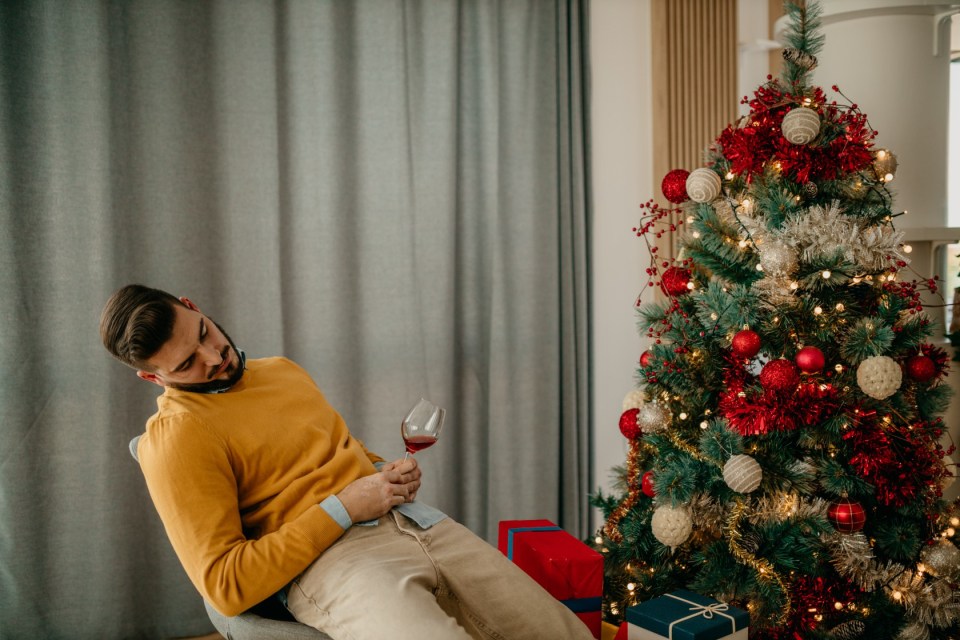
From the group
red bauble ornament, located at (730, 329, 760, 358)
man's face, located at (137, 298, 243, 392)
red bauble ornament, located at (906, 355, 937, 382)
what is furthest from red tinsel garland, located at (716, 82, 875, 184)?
man's face, located at (137, 298, 243, 392)

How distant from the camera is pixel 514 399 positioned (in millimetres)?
2971

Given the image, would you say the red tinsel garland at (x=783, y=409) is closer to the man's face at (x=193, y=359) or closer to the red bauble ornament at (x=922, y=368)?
the red bauble ornament at (x=922, y=368)

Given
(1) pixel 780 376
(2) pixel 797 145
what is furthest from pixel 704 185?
(1) pixel 780 376

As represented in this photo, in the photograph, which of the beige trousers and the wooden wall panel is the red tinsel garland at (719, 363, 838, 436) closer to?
the beige trousers

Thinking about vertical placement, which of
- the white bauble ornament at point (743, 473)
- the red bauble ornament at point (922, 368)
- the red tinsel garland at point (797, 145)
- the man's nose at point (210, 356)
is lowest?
the white bauble ornament at point (743, 473)

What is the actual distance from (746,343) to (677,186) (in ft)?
1.71

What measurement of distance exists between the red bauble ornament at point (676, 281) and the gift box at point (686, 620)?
32.8 inches

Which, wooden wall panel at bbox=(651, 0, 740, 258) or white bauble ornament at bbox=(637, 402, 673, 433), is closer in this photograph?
white bauble ornament at bbox=(637, 402, 673, 433)

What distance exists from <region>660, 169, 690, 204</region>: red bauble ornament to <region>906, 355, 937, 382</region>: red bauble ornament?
0.75 metres

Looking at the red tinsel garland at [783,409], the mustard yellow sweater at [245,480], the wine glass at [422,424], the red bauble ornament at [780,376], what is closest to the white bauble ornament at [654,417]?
the red tinsel garland at [783,409]

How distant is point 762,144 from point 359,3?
1614mm

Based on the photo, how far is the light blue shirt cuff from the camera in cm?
144

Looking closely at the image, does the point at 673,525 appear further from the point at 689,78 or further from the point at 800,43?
the point at 689,78

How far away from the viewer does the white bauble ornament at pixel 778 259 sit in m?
1.79
